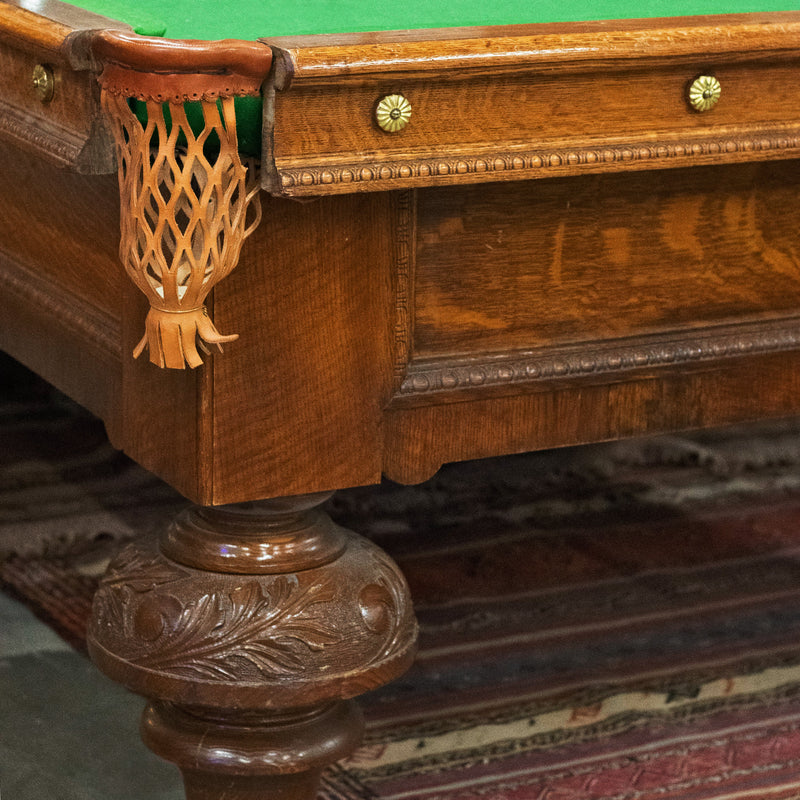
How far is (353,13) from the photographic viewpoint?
1177 mm

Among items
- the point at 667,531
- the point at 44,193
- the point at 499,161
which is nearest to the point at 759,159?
the point at 499,161

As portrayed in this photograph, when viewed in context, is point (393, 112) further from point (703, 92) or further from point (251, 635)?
point (251, 635)

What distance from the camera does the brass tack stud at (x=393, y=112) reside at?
1.01 m

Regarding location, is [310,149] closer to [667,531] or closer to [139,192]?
[139,192]

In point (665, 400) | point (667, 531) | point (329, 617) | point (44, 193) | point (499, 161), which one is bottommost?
point (667, 531)

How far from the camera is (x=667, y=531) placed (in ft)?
9.20

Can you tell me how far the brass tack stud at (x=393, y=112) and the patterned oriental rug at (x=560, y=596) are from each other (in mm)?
657

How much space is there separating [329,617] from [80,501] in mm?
1643

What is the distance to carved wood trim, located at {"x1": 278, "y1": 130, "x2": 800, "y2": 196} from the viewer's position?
3.26ft

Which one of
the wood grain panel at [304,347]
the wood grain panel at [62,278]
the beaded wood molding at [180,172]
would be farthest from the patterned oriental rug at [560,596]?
the beaded wood molding at [180,172]

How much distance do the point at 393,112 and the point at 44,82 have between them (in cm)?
29

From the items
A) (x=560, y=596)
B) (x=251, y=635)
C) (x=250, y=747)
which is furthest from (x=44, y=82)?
(x=560, y=596)

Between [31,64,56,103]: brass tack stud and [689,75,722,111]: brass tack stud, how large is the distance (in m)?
0.52

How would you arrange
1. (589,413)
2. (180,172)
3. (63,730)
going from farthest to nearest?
(63,730) → (589,413) → (180,172)
